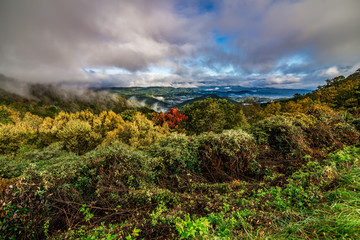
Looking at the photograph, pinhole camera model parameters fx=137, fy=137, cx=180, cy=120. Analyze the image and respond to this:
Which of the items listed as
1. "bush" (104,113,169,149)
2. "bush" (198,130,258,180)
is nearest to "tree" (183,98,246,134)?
"bush" (104,113,169,149)

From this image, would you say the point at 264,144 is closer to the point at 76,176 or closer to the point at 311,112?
the point at 311,112

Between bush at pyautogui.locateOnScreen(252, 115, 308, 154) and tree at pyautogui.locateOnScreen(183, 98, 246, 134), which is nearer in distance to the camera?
bush at pyautogui.locateOnScreen(252, 115, 308, 154)

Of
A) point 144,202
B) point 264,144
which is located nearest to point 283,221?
point 144,202

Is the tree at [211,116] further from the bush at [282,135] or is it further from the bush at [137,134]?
the bush at [282,135]

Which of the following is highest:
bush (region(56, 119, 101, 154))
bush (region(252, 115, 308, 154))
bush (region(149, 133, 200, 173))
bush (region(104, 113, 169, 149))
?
bush (region(252, 115, 308, 154))

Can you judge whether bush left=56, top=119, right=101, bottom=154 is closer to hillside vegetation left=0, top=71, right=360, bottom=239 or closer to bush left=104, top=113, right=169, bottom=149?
bush left=104, top=113, right=169, bottom=149

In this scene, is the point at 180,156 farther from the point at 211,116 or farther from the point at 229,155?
the point at 211,116

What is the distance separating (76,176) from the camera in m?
4.53

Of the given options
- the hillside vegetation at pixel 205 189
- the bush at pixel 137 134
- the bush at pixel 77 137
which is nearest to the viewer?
the hillside vegetation at pixel 205 189

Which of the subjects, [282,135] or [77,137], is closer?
[282,135]

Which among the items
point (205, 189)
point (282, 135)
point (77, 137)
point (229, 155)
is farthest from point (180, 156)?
point (77, 137)

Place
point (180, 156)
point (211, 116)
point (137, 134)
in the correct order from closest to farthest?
1. point (180, 156)
2. point (137, 134)
3. point (211, 116)

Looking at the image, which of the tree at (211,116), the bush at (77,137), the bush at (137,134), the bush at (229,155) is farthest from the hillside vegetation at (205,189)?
the tree at (211,116)

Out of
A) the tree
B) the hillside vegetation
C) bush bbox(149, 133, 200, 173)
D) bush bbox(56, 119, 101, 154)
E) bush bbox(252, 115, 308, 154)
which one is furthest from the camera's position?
the tree
